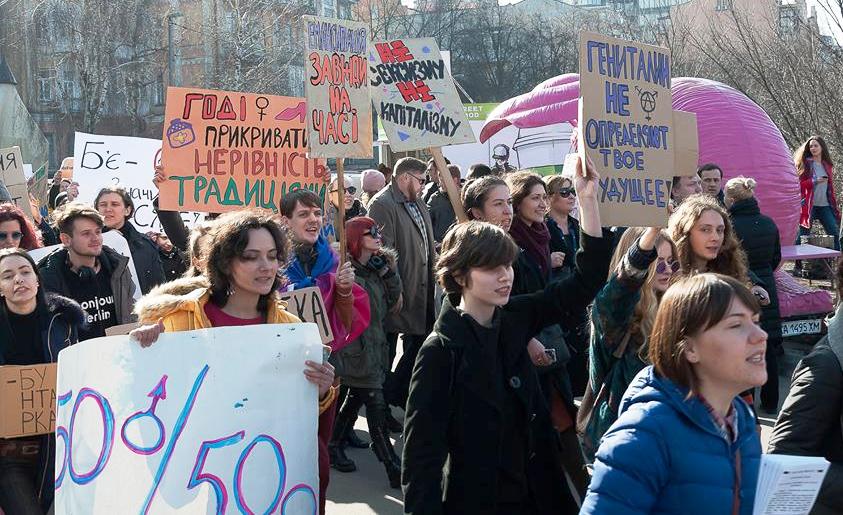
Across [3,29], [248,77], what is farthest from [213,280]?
[3,29]

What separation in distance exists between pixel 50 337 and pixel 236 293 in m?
1.62

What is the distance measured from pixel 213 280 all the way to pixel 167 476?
717mm

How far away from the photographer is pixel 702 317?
276 cm

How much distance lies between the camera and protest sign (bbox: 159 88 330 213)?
7.18m

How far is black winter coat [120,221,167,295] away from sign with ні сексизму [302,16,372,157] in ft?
4.56

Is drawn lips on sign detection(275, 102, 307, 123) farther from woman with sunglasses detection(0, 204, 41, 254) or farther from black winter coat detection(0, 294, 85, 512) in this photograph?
black winter coat detection(0, 294, 85, 512)

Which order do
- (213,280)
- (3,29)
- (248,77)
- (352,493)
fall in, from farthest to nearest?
(3,29)
(248,77)
(352,493)
(213,280)

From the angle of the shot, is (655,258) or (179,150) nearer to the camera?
(655,258)

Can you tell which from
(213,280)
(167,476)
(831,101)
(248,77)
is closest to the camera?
(167,476)

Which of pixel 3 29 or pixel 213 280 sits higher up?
pixel 3 29

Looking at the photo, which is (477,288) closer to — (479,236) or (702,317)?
(479,236)

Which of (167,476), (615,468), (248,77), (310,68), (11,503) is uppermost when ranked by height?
(248,77)

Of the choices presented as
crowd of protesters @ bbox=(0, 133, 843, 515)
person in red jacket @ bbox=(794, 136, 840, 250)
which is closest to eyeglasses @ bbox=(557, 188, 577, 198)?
crowd of protesters @ bbox=(0, 133, 843, 515)

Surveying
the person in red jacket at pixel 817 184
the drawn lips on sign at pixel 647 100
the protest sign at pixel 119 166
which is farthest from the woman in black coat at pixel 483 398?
the person in red jacket at pixel 817 184
